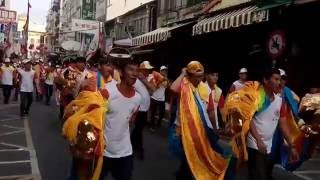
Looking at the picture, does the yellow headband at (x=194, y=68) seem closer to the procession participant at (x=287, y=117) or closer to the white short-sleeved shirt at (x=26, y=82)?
the procession participant at (x=287, y=117)

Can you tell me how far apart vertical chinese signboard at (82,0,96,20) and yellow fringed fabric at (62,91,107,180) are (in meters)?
61.4

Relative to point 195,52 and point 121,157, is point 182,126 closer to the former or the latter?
point 121,157

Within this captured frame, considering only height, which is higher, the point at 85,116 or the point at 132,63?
the point at 132,63

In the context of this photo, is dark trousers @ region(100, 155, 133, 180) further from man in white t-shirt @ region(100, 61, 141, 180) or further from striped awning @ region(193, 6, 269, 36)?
striped awning @ region(193, 6, 269, 36)

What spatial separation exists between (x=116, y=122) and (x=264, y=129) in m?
1.91

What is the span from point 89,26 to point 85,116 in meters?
43.1

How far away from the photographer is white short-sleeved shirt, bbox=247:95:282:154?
687 cm

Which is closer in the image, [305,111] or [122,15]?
[305,111]

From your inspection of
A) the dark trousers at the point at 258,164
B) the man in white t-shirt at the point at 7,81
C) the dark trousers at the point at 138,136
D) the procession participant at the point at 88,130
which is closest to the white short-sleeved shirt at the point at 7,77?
the man in white t-shirt at the point at 7,81

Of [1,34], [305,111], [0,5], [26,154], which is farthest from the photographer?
[0,5]

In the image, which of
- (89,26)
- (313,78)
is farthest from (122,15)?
(313,78)

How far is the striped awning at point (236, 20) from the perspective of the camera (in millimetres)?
14250

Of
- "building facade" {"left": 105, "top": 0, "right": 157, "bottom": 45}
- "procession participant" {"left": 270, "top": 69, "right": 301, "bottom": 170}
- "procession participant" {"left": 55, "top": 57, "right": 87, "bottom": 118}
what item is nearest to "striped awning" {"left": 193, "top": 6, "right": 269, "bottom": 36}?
"procession participant" {"left": 55, "top": 57, "right": 87, "bottom": 118}

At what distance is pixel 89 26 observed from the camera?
48188 millimetres
